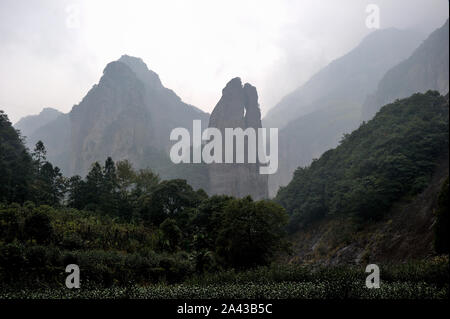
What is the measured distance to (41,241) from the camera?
14.5 meters

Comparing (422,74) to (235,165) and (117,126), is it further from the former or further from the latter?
(117,126)

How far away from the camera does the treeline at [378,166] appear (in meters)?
29.7

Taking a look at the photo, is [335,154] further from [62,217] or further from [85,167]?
[85,167]

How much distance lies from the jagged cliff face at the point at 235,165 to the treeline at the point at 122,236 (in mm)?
59603

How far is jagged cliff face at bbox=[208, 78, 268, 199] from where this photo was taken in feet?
306

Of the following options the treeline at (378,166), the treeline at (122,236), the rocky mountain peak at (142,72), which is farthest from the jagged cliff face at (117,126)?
the treeline at (122,236)

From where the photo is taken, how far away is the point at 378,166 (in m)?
33.5

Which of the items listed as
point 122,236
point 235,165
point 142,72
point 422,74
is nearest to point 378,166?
point 122,236

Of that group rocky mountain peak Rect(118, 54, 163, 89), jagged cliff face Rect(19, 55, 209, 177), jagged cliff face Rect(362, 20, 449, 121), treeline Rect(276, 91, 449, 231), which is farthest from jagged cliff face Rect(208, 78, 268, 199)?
rocky mountain peak Rect(118, 54, 163, 89)

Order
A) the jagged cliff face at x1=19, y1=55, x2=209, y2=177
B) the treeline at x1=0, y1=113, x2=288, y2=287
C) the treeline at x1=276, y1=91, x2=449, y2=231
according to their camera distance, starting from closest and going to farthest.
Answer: the treeline at x1=0, y1=113, x2=288, y2=287, the treeline at x1=276, y1=91, x2=449, y2=231, the jagged cliff face at x1=19, y1=55, x2=209, y2=177

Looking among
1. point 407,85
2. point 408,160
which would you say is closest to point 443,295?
point 408,160

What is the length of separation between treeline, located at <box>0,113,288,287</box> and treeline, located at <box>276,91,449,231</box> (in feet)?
50.1

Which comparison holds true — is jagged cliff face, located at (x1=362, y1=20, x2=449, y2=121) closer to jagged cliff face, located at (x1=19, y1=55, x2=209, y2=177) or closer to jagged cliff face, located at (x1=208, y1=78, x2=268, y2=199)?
jagged cliff face, located at (x1=208, y1=78, x2=268, y2=199)

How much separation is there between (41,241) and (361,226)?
26.6m
